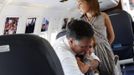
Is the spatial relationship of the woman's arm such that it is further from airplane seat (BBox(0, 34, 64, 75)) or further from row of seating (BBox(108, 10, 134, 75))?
airplane seat (BBox(0, 34, 64, 75))

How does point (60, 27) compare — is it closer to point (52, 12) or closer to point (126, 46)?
point (52, 12)

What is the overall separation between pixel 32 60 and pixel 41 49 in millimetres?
77

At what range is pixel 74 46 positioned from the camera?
208cm

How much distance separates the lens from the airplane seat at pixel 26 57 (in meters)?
1.82

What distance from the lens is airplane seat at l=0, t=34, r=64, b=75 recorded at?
1824mm

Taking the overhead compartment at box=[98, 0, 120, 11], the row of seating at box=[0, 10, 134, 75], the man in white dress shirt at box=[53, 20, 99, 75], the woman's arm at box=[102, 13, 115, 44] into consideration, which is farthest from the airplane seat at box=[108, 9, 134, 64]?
the row of seating at box=[0, 10, 134, 75]

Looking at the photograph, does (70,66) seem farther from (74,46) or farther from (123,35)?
(123,35)

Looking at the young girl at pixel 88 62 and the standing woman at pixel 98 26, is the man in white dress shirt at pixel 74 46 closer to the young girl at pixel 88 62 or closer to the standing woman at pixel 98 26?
the young girl at pixel 88 62

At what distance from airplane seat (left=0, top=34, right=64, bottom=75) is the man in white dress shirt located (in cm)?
12

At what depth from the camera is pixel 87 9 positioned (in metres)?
3.15

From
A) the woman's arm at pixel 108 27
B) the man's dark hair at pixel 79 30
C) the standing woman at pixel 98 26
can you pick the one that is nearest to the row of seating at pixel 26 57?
the man's dark hair at pixel 79 30

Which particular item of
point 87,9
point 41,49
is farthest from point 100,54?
point 41,49

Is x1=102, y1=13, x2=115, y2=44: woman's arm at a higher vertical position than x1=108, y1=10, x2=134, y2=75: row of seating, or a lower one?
higher

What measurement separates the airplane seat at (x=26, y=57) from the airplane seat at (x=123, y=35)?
10.1 ft
